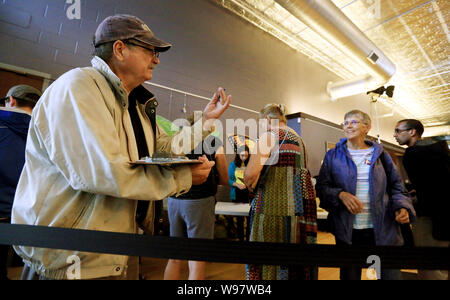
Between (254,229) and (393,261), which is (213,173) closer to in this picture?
(254,229)

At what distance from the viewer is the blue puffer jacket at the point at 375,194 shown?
1.43 meters

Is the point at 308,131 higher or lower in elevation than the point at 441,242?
higher

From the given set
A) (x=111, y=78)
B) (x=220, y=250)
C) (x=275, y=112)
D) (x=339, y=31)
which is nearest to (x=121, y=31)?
(x=111, y=78)

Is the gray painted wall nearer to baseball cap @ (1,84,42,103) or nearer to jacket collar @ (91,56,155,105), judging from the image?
baseball cap @ (1,84,42,103)

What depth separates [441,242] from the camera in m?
1.82

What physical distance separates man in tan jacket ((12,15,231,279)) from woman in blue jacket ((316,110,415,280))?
126 centimetres

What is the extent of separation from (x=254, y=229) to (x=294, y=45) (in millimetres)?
5159

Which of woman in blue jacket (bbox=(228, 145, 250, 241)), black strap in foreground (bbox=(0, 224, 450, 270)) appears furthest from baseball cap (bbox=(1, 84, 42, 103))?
woman in blue jacket (bbox=(228, 145, 250, 241))

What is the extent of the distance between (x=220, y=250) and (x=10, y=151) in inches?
76.3

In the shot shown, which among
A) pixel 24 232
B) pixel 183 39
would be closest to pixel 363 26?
pixel 183 39

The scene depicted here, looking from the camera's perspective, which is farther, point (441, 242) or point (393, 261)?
point (441, 242)

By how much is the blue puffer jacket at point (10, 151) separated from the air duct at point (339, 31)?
353cm

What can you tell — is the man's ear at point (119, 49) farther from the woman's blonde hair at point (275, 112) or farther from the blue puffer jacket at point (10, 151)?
the blue puffer jacket at point (10, 151)

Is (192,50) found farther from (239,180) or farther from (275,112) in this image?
(275,112)
